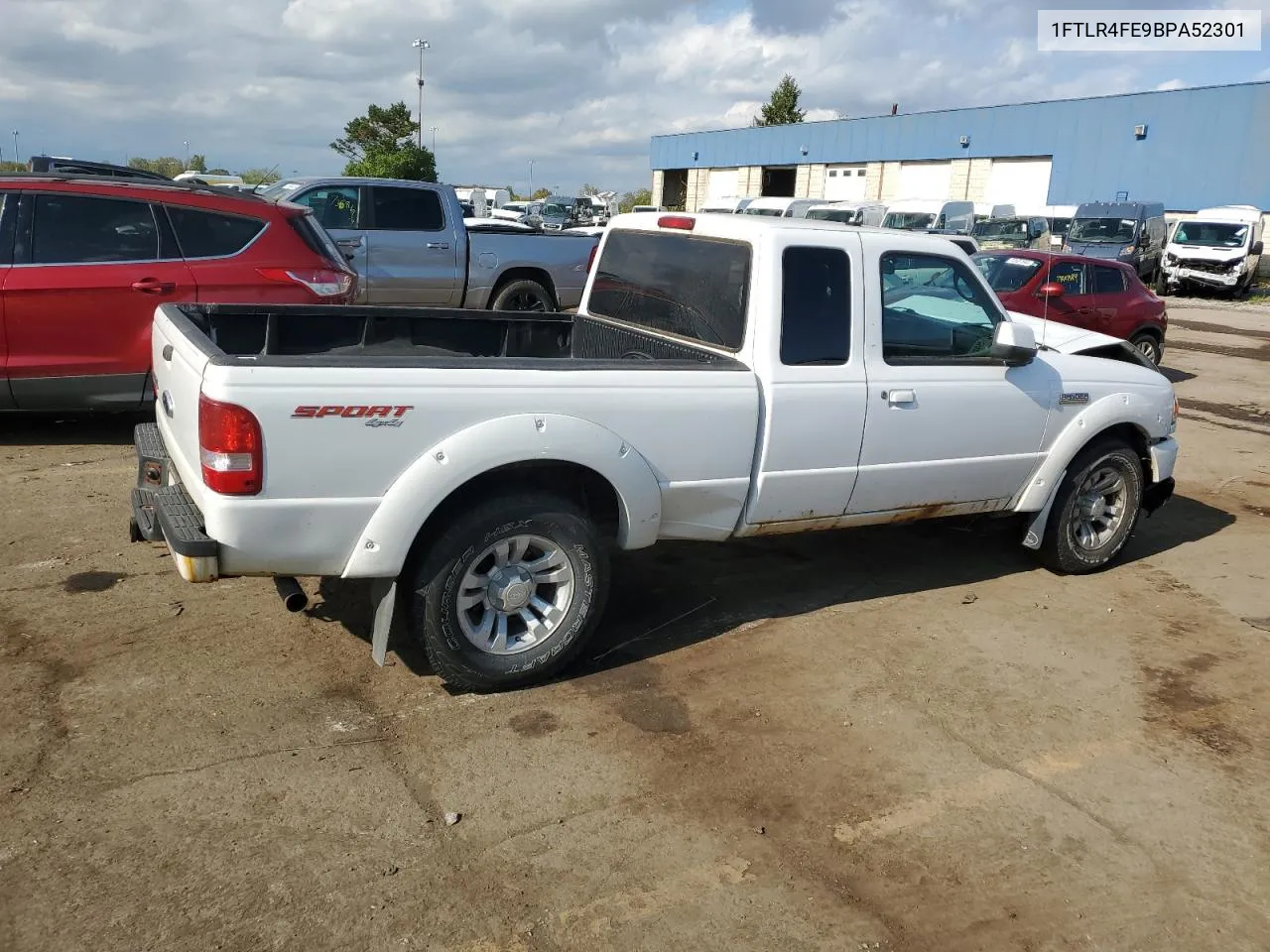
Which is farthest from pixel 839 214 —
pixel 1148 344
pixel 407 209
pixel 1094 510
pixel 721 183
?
pixel 721 183

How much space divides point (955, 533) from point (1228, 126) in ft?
114

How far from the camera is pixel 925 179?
4475cm

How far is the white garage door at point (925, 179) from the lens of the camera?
43875 millimetres

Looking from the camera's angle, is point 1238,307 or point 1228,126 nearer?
point 1238,307

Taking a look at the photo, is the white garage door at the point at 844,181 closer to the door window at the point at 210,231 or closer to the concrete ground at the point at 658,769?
the door window at the point at 210,231

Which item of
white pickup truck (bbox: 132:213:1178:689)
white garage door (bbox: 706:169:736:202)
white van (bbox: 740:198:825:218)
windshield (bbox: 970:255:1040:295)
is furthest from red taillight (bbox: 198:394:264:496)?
white garage door (bbox: 706:169:736:202)

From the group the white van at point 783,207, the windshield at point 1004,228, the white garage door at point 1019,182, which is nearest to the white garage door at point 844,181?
the white garage door at point 1019,182

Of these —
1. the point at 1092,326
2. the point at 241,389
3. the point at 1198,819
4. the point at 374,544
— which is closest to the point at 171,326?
the point at 241,389

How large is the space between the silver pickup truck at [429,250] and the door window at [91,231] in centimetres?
392

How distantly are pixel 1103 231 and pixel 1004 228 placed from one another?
303cm

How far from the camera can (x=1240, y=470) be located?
879 cm

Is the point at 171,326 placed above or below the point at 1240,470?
above

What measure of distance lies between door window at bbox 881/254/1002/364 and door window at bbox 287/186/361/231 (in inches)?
309

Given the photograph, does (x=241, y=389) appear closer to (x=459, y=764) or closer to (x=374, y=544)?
(x=374, y=544)
